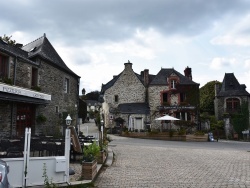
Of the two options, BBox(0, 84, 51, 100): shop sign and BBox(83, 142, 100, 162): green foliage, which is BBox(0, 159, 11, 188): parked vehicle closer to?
BBox(83, 142, 100, 162): green foliage

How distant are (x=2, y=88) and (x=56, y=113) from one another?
8.32 metres

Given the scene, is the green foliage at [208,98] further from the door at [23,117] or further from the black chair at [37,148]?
the black chair at [37,148]

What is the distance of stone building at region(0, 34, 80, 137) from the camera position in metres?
14.8

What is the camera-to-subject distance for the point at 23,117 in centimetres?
1664

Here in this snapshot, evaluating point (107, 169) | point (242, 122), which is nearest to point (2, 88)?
point (107, 169)

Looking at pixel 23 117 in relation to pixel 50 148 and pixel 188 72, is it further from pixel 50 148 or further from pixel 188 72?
pixel 188 72

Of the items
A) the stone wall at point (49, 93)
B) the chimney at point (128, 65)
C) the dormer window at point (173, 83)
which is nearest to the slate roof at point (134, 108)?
the dormer window at point (173, 83)

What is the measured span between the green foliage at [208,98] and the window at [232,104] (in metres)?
14.7

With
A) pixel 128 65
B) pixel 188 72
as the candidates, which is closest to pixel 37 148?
pixel 128 65

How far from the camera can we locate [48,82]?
1962 cm

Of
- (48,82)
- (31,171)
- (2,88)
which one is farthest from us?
(48,82)

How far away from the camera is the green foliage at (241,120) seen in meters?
32.8

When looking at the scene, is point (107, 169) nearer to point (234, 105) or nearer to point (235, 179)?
point (235, 179)

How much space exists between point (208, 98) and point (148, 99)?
21716 mm
